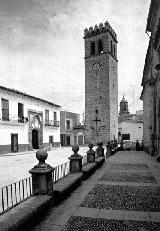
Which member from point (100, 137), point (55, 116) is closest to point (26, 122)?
point (55, 116)

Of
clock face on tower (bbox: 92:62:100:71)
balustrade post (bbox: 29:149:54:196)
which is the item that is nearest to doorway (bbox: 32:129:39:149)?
clock face on tower (bbox: 92:62:100:71)

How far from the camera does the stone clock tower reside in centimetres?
3444

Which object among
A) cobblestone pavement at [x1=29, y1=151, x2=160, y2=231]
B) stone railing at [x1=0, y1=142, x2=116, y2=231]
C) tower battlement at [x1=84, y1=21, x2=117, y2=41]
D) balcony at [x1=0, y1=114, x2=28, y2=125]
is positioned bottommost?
cobblestone pavement at [x1=29, y1=151, x2=160, y2=231]

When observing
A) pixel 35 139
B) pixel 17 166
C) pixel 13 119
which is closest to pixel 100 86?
pixel 35 139

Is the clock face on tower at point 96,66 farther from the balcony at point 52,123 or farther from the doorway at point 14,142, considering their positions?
the doorway at point 14,142

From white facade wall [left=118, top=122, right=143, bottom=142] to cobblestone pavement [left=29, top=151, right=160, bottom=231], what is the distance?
1660 inches

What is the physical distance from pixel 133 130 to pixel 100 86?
1760 cm

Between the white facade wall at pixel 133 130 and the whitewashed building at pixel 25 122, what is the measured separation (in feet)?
68.6

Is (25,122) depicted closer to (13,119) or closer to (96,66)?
(13,119)

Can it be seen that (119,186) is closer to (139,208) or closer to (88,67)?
(139,208)

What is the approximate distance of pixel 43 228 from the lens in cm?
385

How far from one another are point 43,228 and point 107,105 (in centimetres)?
3123

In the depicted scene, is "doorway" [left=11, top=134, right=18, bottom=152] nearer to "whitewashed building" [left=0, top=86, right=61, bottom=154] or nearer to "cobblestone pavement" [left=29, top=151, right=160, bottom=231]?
"whitewashed building" [left=0, top=86, right=61, bottom=154]

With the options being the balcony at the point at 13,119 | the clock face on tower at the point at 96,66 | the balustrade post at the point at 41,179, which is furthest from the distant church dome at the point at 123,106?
the balustrade post at the point at 41,179
